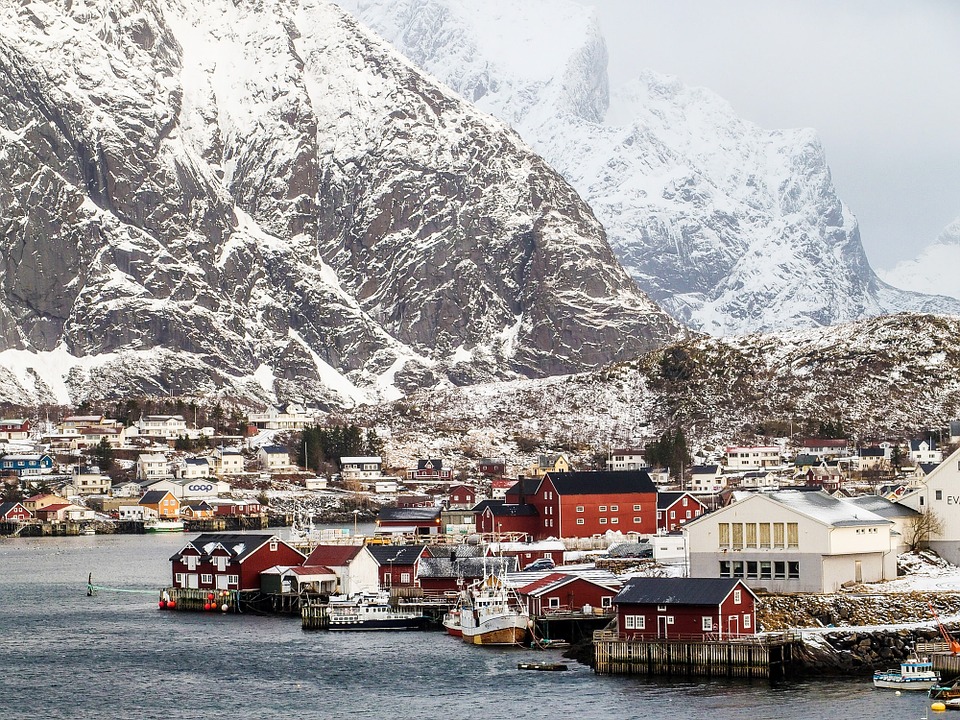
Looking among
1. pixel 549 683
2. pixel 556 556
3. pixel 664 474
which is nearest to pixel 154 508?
pixel 664 474

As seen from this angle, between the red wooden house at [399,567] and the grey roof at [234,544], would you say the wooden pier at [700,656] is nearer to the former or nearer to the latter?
the red wooden house at [399,567]

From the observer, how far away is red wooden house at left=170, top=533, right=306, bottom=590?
100188 millimetres

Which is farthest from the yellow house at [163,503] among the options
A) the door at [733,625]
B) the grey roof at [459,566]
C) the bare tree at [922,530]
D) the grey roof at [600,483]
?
the door at [733,625]

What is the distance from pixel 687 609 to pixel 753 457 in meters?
118

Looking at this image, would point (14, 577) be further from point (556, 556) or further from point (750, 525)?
point (750, 525)

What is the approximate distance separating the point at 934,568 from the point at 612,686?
69.8 feet

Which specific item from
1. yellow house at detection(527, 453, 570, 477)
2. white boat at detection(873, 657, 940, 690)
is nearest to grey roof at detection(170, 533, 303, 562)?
white boat at detection(873, 657, 940, 690)

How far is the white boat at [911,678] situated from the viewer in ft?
214

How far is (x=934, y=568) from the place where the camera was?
271ft

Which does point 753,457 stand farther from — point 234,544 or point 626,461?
point 234,544

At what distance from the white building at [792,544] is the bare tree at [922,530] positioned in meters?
6.02

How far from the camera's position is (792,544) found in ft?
253

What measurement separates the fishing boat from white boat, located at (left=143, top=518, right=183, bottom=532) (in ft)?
292

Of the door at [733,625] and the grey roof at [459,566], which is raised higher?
the grey roof at [459,566]
